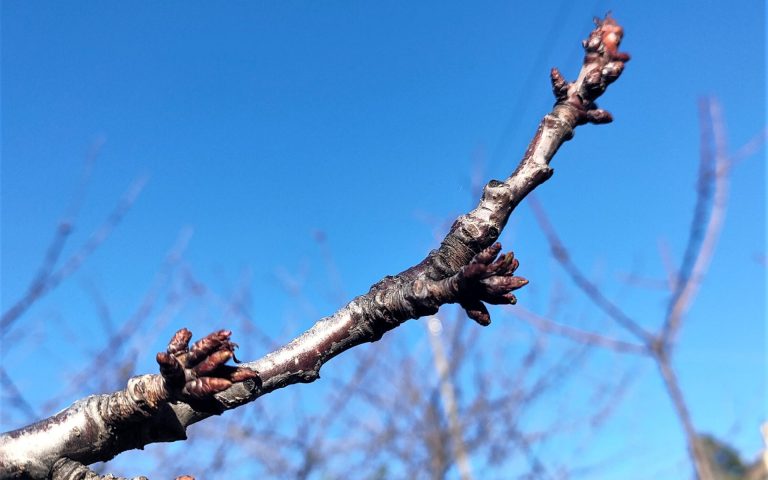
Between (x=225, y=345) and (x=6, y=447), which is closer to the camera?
(x=225, y=345)

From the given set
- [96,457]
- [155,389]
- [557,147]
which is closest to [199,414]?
[155,389]

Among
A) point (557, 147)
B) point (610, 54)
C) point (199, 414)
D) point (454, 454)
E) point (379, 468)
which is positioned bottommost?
point (199, 414)

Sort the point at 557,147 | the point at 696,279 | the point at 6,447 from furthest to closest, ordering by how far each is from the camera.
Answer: the point at 696,279 → the point at 557,147 → the point at 6,447

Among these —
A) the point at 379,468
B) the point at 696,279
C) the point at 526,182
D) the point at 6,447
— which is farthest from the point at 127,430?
the point at 379,468

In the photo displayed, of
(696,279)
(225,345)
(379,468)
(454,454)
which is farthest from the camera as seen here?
(379,468)

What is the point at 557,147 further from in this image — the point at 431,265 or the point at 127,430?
the point at 127,430

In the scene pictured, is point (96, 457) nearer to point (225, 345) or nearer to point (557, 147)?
point (225, 345)

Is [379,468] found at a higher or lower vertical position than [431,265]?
higher
